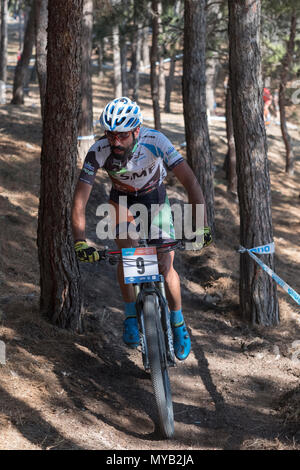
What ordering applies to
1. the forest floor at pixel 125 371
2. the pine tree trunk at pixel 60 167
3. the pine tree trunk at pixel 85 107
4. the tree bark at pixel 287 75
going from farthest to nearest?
the tree bark at pixel 287 75 < the pine tree trunk at pixel 85 107 < the pine tree trunk at pixel 60 167 < the forest floor at pixel 125 371

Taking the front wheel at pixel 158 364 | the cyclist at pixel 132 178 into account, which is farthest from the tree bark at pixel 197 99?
the front wheel at pixel 158 364

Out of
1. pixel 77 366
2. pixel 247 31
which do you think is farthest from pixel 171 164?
pixel 247 31

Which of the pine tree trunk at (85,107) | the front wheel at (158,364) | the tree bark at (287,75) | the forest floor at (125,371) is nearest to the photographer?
the front wheel at (158,364)

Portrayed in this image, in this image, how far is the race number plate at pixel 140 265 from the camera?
4984mm

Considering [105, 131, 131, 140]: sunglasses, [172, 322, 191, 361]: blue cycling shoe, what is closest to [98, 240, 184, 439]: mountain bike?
[172, 322, 191, 361]: blue cycling shoe

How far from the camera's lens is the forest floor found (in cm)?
481

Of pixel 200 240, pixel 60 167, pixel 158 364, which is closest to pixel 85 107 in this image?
pixel 60 167

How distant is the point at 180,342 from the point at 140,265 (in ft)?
3.67

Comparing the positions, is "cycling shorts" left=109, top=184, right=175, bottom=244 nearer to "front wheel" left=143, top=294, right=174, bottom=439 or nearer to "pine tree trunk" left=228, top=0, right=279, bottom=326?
"front wheel" left=143, top=294, right=174, bottom=439

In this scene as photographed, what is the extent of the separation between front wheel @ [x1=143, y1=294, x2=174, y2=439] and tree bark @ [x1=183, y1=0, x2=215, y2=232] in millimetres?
7260

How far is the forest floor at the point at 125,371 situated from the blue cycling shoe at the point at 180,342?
0.48m

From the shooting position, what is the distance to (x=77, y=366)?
5965mm

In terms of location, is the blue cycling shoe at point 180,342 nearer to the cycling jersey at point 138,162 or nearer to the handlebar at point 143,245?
the handlebar at point 143,245
